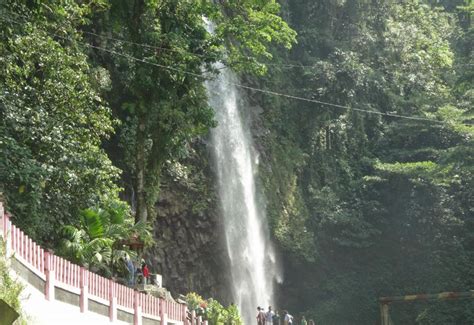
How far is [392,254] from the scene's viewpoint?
37.4m

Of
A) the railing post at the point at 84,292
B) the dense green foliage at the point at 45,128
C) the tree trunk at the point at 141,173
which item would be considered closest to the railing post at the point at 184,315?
the dense green foliage at the point at 45,128

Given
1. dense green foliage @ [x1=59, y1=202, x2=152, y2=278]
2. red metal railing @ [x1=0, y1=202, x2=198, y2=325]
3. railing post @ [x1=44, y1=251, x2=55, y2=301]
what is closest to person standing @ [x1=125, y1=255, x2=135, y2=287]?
dense green foliage @ [x1=59, y1=202, x2=152, y2=278]

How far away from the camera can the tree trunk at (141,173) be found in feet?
70.2

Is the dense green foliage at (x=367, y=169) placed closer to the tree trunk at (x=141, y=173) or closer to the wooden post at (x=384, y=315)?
the tree trunk at (x=141, y=173)

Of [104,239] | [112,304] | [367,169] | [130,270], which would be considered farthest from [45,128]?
[367,169]

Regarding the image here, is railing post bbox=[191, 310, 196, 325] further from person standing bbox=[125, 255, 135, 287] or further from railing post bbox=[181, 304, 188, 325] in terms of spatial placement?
person standing bbox=[125, 255, 135, 287]

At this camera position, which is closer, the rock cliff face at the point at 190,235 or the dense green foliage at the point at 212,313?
the dense green foliage at the point at 212,313

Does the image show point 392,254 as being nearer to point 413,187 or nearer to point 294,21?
point 413,187

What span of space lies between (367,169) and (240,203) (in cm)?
905

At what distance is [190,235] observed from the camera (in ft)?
97.9

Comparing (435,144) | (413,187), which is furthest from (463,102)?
(413,187)

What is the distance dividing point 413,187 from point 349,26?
9519mm

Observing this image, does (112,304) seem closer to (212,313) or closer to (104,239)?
(104,239)

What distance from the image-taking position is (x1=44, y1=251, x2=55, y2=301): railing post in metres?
11.4
